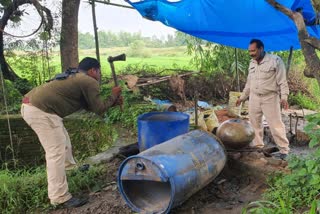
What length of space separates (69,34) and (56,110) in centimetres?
471

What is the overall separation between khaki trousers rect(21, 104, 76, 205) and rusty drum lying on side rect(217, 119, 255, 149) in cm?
196

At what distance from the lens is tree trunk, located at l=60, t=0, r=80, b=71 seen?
25.4 ft

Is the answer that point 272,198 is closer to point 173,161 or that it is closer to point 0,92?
point 173,161

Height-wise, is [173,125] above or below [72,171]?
above

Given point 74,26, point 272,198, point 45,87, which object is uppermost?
point 74,26

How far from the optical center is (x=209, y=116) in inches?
216

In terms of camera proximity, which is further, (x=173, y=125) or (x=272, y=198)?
(x=173, y=125)

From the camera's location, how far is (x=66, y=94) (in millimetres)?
3572

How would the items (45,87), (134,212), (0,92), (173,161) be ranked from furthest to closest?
(0,92) < (45,87) < (134,212) < (173,161)

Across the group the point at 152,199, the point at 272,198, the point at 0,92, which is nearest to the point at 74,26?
the point at 0,92

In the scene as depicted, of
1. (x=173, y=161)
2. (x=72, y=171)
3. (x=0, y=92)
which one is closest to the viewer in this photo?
(x=173, y=161)

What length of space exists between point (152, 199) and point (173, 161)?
61cm

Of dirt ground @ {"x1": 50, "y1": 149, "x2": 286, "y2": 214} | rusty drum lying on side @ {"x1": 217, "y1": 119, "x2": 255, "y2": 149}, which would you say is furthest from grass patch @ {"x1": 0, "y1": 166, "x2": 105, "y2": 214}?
rusty drum lying on side @ {"x1": 217, "y1": 119, "x2": 255, "y2": 149}

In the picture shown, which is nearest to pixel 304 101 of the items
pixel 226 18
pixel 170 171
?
pixel 226 18
